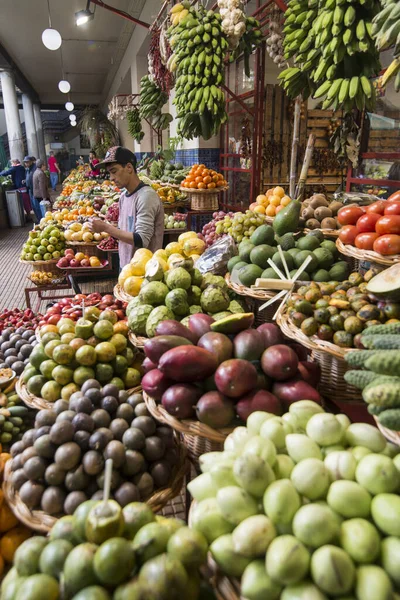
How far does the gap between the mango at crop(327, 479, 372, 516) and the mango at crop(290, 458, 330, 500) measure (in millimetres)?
31

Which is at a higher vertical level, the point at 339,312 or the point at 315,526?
the point at 339,312

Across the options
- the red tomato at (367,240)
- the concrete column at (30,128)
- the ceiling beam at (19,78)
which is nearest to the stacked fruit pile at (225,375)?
the red tomato at (367,240)

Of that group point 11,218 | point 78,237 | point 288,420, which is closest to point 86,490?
point 288,420

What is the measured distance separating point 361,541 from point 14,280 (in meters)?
6.77

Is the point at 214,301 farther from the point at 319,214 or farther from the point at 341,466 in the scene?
the point at 319,214

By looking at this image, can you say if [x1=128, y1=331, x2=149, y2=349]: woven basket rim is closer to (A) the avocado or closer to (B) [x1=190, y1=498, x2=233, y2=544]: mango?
(B) [x1=190, y1=498, x2=233, y2=544]: mango

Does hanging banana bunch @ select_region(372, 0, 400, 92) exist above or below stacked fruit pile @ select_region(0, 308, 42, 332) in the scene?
above

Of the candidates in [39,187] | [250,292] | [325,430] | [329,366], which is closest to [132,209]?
[250,292]

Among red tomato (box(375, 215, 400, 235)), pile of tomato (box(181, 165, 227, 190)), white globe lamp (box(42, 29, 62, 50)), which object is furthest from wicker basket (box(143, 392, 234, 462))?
white globe lamp (box(42, 29, 62, 50))

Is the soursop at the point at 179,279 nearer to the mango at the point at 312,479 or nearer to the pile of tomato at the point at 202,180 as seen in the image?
the mango at the point at 312,479

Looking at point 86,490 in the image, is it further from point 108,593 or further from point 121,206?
point 121,206

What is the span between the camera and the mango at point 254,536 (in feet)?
2.97

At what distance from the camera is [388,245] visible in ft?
5.91

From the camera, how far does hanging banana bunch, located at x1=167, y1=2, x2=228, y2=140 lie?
3715 millimetres
